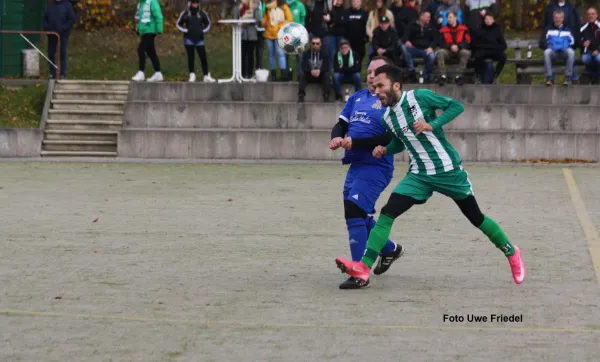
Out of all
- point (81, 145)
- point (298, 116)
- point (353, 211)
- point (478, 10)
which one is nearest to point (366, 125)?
point (353, 211)

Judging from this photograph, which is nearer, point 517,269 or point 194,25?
point 517,269

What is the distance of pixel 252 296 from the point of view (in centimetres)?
867

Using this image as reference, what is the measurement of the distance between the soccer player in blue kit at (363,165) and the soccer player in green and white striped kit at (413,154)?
291 millimetres

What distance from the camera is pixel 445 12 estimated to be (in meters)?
23.0

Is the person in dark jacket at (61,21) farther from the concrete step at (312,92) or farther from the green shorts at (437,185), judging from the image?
the green shorts at (437,185)

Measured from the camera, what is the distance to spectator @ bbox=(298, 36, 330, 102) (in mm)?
22250

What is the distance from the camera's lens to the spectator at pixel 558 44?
22391 millimetres

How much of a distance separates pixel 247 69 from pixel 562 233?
12761 mm

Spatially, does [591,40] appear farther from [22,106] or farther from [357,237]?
[357,237]

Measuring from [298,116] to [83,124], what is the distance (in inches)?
149

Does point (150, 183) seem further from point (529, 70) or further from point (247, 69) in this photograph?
point (529, 70)

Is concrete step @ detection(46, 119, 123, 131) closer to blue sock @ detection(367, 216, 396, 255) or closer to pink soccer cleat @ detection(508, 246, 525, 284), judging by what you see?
blue sock @ detection(367, 216, 396, 255)

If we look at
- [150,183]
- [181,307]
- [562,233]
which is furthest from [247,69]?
[181,307]

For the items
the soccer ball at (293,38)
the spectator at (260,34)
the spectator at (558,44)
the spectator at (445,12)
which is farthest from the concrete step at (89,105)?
the spectator at (558,44)
